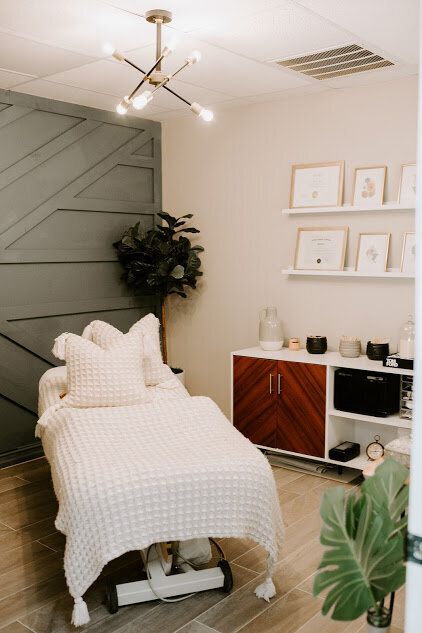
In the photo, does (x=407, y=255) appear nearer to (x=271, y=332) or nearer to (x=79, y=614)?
(x=271, y=332)

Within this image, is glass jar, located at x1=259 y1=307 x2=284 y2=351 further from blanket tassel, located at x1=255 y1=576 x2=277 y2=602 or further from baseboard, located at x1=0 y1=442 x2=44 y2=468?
blanket tassel, located at x1=255 y1=576 x2=277 y2=602

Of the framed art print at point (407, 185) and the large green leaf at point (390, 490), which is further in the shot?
the framed art print at point (407, 185)

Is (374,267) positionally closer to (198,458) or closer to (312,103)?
(312,103)

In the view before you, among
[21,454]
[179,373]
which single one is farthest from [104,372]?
[179,373]

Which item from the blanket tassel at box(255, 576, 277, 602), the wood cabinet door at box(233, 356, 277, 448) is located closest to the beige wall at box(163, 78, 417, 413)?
the wood cabinet door at box(233, 356, 277, 448)

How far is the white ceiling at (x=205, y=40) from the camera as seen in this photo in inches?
120

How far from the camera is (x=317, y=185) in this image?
467 cm

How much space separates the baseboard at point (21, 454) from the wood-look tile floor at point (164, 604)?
77cm

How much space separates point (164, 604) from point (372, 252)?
265cm

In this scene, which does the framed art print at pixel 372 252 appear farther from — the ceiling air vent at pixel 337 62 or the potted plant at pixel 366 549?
the potted plant at pixel 366 549

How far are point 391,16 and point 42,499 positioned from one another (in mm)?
3389

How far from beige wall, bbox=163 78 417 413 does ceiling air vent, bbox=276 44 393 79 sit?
379 millimetres

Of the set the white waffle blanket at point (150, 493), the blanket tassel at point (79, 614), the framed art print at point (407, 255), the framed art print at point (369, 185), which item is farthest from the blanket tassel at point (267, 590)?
the framed art print at point (369, 185)

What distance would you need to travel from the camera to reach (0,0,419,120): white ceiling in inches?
120
